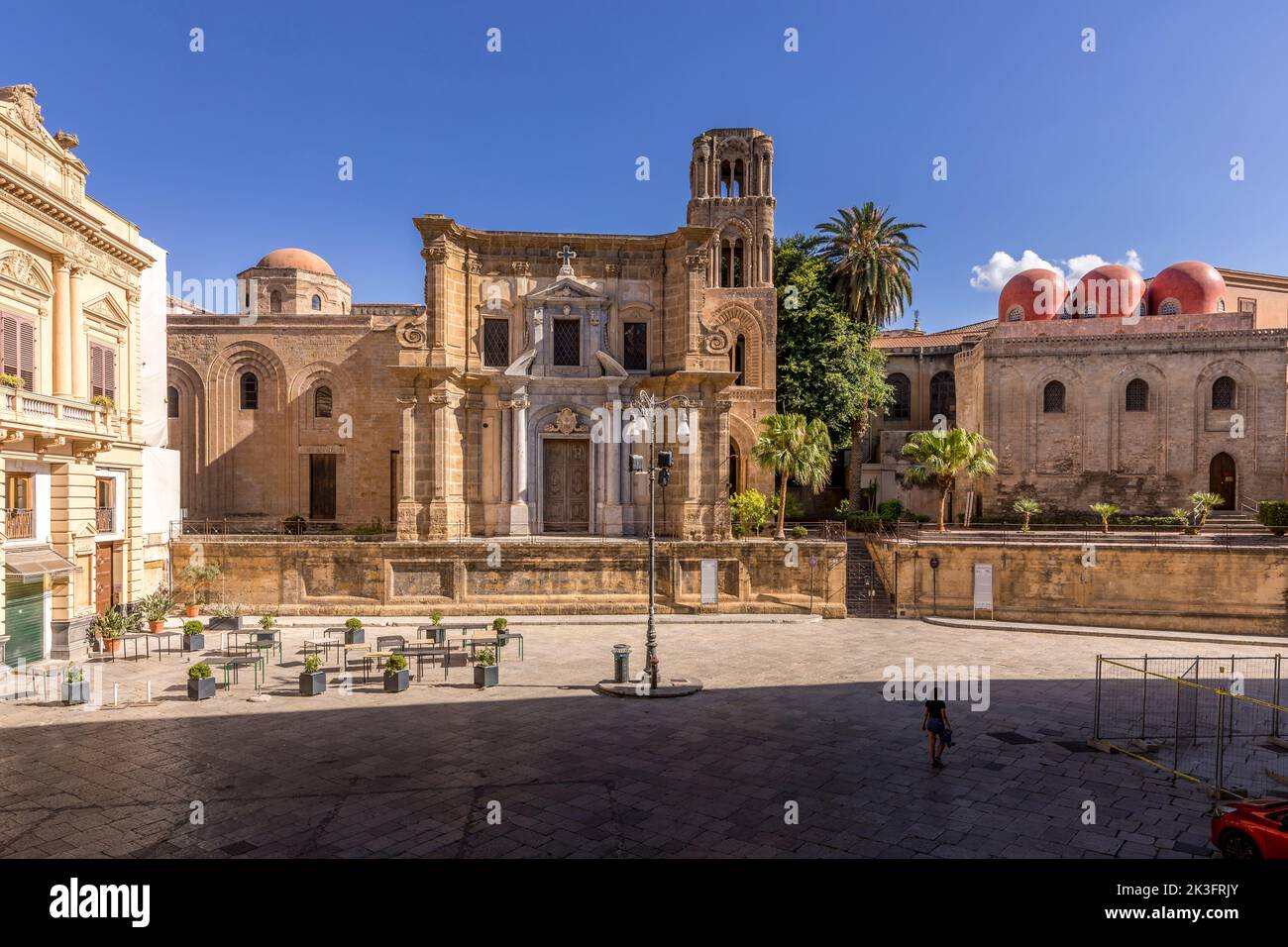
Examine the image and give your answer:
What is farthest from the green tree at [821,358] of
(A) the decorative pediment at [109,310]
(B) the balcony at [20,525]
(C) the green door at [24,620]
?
(C) the green door at [24,620]

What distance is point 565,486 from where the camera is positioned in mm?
31609

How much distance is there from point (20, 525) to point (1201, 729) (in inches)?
1140

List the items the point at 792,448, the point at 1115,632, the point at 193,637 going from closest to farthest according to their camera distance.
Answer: the point at 193,637 < the point at 1115,632 < the point at 792,448

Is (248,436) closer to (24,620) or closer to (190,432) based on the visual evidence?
(190,432)

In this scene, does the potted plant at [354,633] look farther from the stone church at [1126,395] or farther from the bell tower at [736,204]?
the stone church at [1126,395]

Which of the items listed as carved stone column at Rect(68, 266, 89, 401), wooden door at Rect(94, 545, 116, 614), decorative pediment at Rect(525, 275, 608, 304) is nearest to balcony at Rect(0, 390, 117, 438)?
carved stone column at Rect(68, 266, 89, 401)

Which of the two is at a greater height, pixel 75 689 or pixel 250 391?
pixel 250 391

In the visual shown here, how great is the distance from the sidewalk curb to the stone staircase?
2006 millimetres

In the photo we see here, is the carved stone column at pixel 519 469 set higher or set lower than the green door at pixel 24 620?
higher

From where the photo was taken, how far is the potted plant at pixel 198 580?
26297mm

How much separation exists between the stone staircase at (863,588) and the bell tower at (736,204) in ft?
54.0

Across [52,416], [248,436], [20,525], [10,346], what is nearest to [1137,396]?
[52,416]

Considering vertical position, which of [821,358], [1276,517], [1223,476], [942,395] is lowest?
[1276,517]

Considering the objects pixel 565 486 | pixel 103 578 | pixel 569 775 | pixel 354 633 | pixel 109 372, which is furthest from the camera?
pixel 565 486
